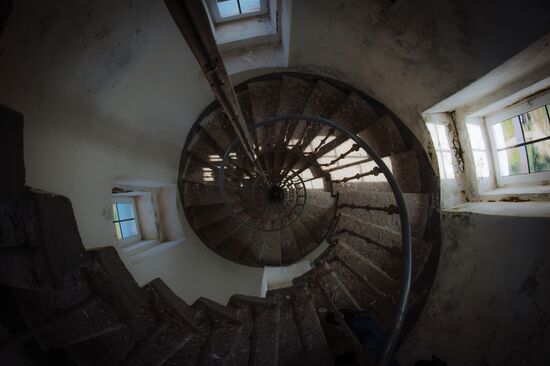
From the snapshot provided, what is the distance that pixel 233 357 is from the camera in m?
2.28

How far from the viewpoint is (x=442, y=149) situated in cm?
322

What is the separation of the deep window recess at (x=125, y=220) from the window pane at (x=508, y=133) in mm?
5250

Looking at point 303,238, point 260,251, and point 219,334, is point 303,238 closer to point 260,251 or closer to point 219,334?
point 260,251

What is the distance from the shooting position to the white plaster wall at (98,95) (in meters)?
1.54

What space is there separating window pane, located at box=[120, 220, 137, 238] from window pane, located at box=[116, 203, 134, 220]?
0.08 metres

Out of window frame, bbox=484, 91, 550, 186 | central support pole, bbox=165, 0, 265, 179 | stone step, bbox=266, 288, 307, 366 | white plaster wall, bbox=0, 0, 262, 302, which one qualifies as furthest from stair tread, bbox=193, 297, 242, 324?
window frame, bbox=484, 91, 550, 186

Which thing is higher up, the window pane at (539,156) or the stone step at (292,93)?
the stone step at (292,93)

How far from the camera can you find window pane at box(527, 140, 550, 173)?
2701mm

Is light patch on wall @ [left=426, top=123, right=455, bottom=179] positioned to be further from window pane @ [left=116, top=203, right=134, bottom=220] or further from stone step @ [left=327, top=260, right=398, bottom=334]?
window pane @ [left=116, top=203, right=134, bottom=220]

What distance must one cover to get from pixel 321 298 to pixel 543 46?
10.2 ft

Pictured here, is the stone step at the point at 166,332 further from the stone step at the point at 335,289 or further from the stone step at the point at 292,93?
the stone step at the point at 292,93

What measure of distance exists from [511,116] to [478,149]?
0.49 meters

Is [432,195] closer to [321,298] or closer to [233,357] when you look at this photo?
[321,298]

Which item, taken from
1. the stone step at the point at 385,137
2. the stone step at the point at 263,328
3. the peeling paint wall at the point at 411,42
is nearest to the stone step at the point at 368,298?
the stone step at the point at 263,328
